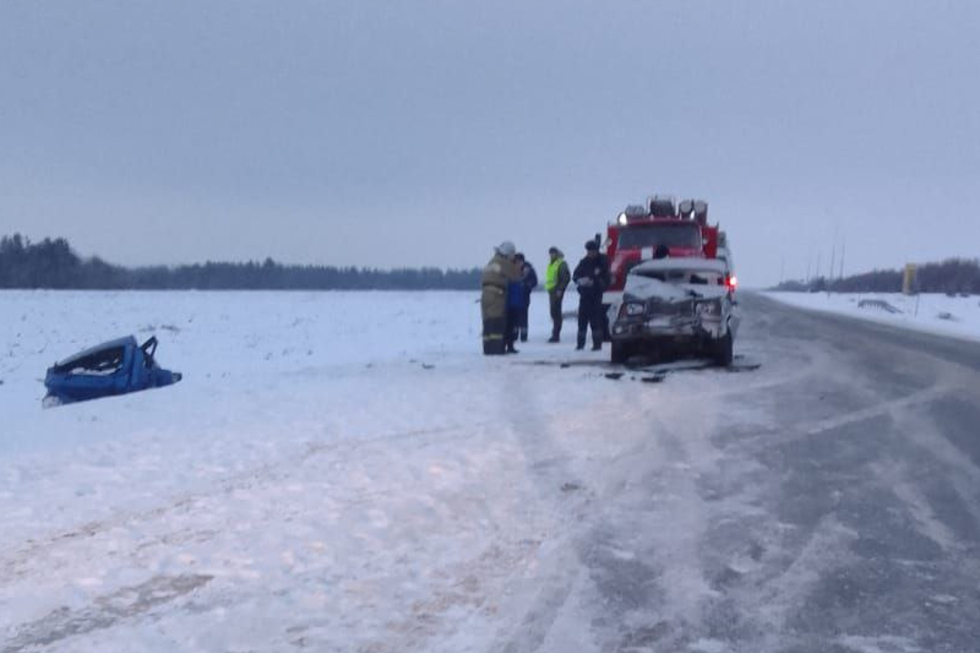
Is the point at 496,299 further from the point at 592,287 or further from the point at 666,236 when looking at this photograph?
the point at 666,236

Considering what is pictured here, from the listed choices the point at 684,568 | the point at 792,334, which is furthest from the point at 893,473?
the point at 792,334

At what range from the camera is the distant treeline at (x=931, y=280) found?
11212cm

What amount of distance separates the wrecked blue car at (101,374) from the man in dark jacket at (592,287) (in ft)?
26.7

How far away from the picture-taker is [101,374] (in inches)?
536

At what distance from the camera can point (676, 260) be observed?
1670 centimetres

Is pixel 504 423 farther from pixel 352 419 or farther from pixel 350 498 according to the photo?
pixel 350 498

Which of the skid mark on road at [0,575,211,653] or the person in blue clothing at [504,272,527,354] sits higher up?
the person in blue clothing at [504,272,527,354]

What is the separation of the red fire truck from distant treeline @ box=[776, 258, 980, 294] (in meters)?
81.6

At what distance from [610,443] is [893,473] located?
8.24 feet

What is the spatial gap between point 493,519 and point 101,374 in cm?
859

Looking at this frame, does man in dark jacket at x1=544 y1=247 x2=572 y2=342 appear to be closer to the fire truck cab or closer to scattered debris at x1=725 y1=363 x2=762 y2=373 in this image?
the fire truck cab

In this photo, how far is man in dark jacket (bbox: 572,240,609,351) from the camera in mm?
19031

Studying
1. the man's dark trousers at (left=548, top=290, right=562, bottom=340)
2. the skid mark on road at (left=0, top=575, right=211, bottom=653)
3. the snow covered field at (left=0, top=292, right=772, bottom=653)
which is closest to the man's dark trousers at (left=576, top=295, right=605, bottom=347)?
the man's dark trousers at (left=548, top=290, right=562, bottom=340)

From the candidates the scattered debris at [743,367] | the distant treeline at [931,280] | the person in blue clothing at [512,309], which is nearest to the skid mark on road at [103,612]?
the scattered debris at [743,367]
